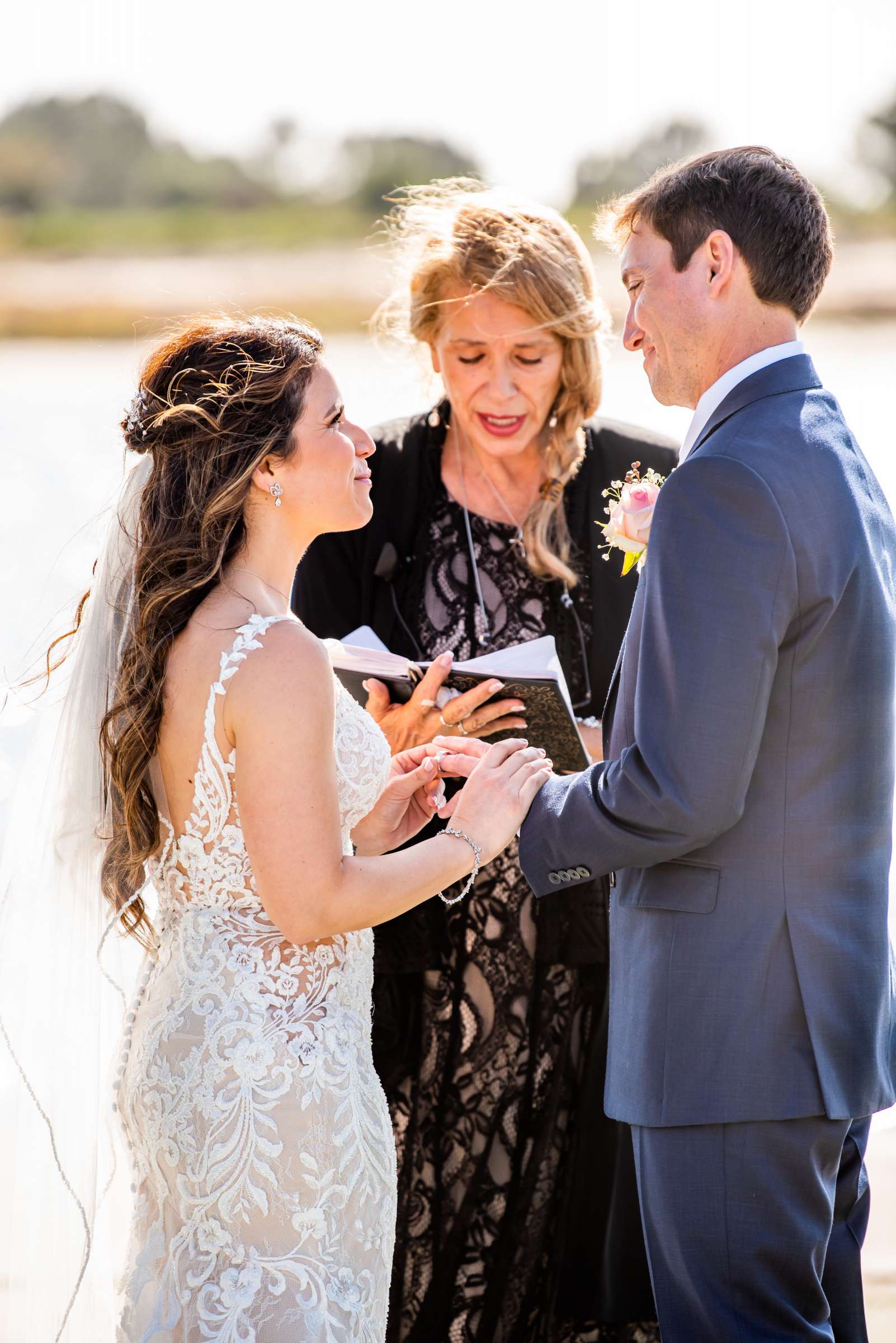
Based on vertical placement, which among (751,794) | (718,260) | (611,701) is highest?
(718,260)

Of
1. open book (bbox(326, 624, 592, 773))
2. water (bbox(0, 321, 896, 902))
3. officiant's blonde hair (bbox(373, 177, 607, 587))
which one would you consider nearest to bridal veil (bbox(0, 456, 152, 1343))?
water (bbox(0, 321, 896, 902))

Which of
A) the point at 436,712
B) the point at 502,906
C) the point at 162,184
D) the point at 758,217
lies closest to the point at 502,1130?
the point at 502,906

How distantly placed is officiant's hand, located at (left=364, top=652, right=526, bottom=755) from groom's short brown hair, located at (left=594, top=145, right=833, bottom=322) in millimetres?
968

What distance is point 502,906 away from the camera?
345cm

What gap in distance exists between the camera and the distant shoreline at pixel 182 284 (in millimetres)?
23438

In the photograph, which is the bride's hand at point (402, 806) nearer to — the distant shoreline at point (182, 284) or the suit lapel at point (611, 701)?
the suit lapel at point (611, 701)

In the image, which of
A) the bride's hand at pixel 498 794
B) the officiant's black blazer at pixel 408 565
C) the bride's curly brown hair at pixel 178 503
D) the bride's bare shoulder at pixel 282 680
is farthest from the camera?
the officiant's black blazer at pixel 408 565

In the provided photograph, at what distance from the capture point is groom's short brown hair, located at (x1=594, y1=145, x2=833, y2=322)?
2.41 m

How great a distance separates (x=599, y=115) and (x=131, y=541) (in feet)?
81.8

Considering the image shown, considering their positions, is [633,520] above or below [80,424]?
below

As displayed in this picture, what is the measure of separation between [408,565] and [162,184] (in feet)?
75.5

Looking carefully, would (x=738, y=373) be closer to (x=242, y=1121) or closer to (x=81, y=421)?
(x=242, y=1121)

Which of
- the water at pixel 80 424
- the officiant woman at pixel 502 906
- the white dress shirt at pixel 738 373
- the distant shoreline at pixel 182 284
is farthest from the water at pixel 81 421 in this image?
the white dress shirt at pixel 738 373

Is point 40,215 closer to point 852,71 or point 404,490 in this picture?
point 852,71
